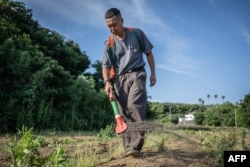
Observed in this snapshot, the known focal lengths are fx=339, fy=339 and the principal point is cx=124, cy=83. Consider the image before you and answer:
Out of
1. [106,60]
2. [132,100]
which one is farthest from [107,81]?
[132,100]

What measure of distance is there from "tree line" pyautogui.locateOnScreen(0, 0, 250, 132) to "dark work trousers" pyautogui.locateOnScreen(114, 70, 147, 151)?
148 inches

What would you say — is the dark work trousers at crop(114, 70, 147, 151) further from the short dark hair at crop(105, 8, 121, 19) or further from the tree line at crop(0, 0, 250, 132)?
the tree line at crop(0, 0, 250, 132)

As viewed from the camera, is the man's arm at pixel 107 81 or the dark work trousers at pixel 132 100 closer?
the dark work trousers at pixel 132 100

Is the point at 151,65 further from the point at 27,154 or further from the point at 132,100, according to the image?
the point at 27,154

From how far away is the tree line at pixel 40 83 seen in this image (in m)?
12.3

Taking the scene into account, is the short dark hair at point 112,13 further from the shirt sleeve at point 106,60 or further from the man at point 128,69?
the shirt sleeve at point 106,60

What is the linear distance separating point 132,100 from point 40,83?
1105cm

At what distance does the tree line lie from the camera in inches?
486

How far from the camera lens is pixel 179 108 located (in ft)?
343

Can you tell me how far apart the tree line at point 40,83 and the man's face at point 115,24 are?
3963mm

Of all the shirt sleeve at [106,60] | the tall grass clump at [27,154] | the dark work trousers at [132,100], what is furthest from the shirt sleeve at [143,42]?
the tall grass clump at [27,154]

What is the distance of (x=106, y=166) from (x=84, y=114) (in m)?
15.3

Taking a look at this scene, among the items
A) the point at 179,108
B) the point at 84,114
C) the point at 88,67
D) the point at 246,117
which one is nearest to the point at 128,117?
the point at 84,114

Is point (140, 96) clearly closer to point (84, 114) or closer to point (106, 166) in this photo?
point (106, 166)
